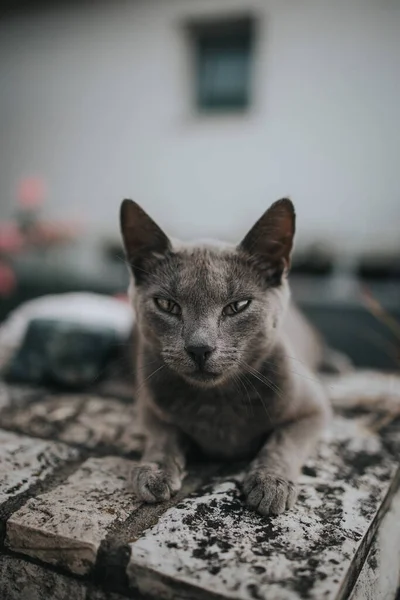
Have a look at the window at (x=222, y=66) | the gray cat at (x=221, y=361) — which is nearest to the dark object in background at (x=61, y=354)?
the gray cat at (x=221, y=361)

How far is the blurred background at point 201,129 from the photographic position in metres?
3.48

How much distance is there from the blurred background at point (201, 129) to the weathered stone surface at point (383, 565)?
188 cm

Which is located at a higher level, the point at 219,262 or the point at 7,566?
the point at 219,262

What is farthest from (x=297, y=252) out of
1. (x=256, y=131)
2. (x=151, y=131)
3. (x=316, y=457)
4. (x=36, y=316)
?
(x=316, y=457)

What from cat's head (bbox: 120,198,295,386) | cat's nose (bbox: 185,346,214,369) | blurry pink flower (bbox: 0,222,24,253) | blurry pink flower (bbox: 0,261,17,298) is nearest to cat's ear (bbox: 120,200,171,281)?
cat's head (bbox: 120,198,295,386)

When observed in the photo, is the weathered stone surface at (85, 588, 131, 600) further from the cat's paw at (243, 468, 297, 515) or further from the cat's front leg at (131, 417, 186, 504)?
the cat's paw at (243, 468, 297, 515)

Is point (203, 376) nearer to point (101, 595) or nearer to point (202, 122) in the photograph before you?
point (101, 595)

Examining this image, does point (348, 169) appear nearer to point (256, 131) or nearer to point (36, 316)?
point (256, 131)

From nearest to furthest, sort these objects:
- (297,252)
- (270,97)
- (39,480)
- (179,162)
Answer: (39,480) → (297,252) → (270,97) → (179,162)

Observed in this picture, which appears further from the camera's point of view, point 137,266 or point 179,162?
point 179,162

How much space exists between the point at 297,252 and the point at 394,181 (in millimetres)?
818

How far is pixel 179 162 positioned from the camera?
160 inches

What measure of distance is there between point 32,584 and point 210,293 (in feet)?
2.12

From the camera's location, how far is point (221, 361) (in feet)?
3.55
